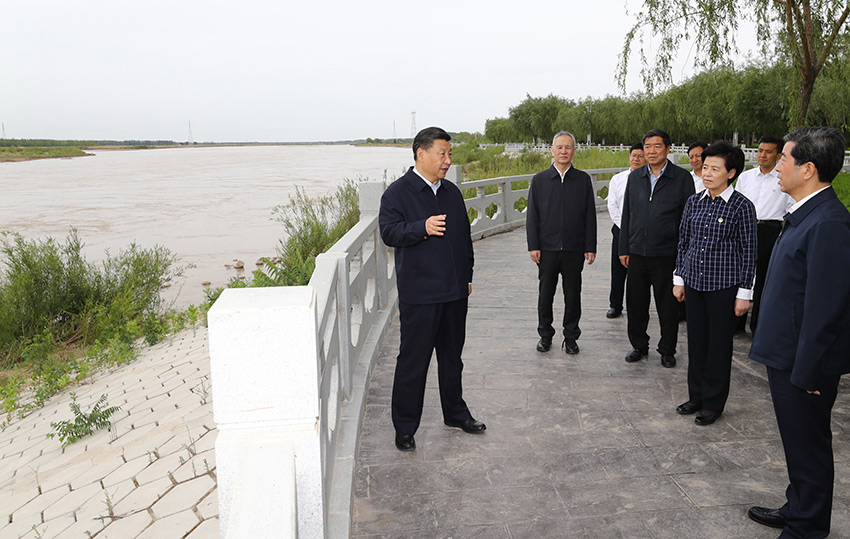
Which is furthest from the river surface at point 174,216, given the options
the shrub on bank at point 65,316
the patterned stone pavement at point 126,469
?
the patterned stone pavement at point 126,469

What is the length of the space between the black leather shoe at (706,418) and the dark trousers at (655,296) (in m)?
1.26

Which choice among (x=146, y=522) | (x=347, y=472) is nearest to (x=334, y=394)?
(x=347, y=472)

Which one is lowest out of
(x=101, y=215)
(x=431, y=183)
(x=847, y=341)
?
(x=101, y=215)

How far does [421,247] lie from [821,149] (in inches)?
84.9

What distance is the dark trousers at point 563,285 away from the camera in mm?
6117

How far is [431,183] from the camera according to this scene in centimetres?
418

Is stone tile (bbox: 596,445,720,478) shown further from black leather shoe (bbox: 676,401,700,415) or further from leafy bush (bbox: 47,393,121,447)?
leafy bush (bbox: 47,393,121,447)

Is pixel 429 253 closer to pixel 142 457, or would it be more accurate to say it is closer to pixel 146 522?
pixel 146 522

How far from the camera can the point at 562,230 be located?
6020 mm

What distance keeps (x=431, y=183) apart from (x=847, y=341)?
7.73 feet

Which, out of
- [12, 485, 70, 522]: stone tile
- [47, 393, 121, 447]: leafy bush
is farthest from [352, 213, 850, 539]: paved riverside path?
[47, 393, 121, 447]: leafy bush

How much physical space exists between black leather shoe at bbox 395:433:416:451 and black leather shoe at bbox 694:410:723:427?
196 cm

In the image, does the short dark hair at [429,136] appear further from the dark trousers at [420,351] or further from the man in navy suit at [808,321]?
the man in navy suit at [808,321]

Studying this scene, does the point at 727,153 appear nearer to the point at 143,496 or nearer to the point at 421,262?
the point at 421,262
